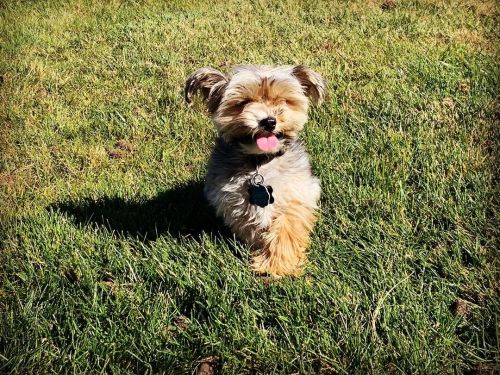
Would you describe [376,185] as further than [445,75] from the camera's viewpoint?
No

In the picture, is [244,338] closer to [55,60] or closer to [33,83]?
[33,83]

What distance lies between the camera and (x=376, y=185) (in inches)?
171

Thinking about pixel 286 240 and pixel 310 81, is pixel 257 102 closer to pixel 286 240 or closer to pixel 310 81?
pixel 310 81

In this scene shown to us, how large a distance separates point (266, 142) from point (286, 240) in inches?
32.8

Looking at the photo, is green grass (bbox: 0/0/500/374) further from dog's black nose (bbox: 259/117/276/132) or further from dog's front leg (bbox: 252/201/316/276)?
dog's black nose (bbox: 259/117/276/132)

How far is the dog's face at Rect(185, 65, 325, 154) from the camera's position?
3629 mm

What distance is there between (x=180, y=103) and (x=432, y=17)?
18.7 feet

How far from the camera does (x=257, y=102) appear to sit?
3.70 m

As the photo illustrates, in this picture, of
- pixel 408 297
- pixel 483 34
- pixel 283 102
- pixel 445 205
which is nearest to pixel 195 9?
pixel 483 34

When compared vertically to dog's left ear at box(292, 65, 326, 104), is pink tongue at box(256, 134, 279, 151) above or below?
below

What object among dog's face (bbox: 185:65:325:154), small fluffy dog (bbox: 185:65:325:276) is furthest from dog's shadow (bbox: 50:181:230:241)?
dog's face (bbox: 185:65:325:154)

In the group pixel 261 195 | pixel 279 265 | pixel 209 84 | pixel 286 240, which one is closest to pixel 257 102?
pixel 209 84

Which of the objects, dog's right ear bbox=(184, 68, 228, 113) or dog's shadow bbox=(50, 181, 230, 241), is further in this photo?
dog's shadow bbox=(50, 181, 230, 241)

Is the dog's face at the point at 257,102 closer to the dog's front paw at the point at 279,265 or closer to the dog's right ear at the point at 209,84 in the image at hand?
the dog's right ear at the point at 209,84
